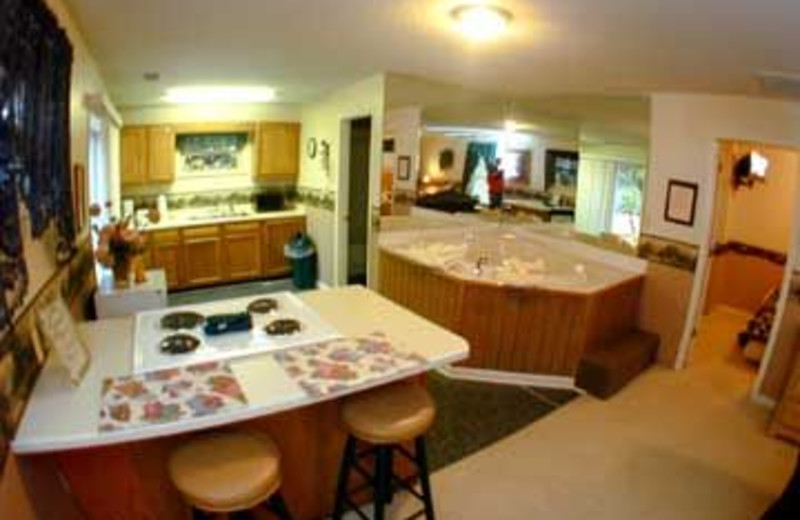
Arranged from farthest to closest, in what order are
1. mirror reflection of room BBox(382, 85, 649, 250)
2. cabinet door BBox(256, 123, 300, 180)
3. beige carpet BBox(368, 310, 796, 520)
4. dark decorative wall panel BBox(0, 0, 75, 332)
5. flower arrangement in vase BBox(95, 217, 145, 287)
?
cabinet door BBox(256, 123, 300, 180), mirror reflection of room BBox(382, 85, 649, 250), flower arrangement in vase BBox(95, 217, 145, 287), beige carpet BBox(368, 310, 796, 520), dark decorative wall panel BBox(0, 0, 75, 332)

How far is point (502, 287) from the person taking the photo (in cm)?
404

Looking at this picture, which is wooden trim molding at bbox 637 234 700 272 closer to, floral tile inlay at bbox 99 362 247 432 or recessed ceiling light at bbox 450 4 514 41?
recessed ceiling light at bbox 450 4 514 41

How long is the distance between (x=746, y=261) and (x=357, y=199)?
4081mm

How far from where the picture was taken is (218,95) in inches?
214

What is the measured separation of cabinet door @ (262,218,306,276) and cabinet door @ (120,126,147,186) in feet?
4.72

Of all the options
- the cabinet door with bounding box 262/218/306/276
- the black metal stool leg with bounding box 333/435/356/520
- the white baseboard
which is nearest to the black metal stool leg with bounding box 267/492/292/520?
the black metal stool leg with bounding box 333/435/356/520

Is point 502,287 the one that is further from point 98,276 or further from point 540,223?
point 98,276

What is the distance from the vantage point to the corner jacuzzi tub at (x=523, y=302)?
160 inches

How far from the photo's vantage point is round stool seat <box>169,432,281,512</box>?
1.76m

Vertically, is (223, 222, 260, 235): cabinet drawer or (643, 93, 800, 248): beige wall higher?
(643, 93, 800, 248): beige wall

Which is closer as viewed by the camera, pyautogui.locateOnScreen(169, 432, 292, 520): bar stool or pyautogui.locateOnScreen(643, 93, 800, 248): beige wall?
pyautogui.locateOnScreen(169, 432, 292, 520): bar stool

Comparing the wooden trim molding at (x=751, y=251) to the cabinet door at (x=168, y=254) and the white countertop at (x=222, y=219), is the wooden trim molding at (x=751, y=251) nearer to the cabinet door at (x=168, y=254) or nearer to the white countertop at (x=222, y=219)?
the white countertop at (x=222, y=219)

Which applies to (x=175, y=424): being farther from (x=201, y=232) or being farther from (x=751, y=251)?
(x=751, y=251)

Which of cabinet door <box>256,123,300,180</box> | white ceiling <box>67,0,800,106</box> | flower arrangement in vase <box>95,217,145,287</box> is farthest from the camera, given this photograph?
cabinet door <box>256,123,300,180</box>
